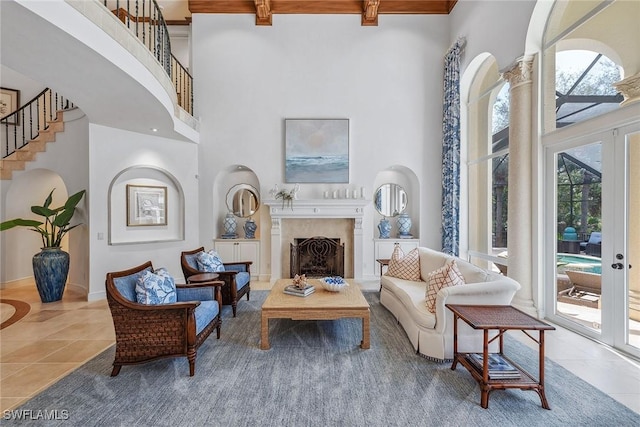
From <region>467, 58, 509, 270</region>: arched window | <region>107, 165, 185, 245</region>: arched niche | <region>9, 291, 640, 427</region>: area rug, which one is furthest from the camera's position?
<region>107, 165, 185, 245</region>: arched niche

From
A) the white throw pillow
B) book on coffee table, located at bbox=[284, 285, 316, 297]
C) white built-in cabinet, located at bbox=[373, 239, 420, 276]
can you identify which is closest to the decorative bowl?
book on coffee table, located at bbox=[284, 285, 316, 297]

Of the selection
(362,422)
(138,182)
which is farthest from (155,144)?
(362,422)

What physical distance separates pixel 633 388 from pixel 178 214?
689 cm

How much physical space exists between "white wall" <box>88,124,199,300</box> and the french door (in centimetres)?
625

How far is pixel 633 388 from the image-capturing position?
2422mm

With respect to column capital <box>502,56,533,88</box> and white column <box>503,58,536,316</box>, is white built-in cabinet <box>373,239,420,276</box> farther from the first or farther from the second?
column capital <box>502,56,533,88</box>

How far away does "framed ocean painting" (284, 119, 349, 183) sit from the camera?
20.5ft

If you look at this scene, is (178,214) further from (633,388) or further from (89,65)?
(633,388)

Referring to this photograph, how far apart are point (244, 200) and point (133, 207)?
2160 millimetres

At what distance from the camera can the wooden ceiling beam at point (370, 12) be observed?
5793mm

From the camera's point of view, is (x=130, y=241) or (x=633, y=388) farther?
(x=130, y=241)

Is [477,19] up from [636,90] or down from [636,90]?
up

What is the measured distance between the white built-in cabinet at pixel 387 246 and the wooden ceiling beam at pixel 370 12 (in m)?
4.72

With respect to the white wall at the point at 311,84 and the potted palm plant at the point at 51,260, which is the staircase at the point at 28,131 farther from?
the white wall at the point at 311,84
